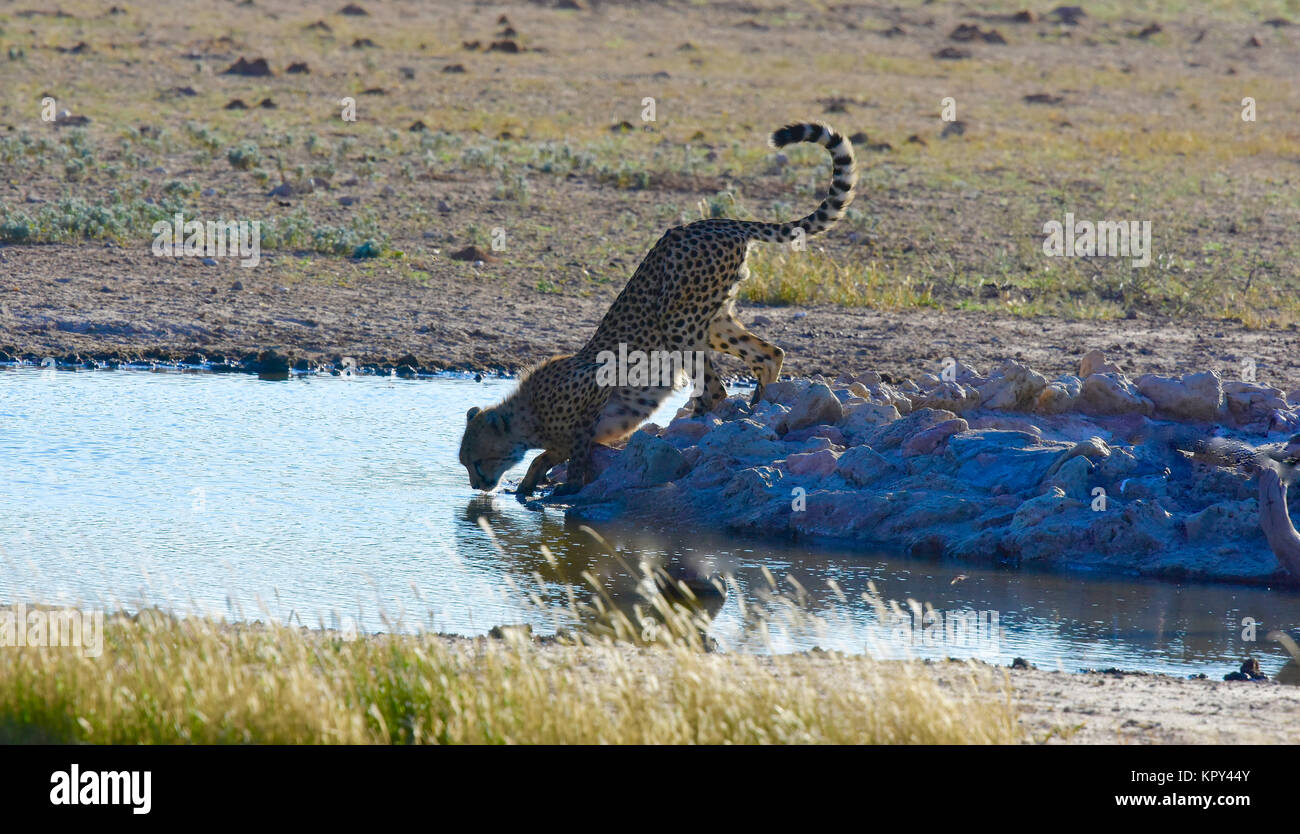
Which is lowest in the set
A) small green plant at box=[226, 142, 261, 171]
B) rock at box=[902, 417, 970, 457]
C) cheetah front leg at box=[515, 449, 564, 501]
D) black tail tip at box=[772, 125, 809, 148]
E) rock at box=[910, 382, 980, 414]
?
cheetah front leg at box=[515, 449, 564, 501]

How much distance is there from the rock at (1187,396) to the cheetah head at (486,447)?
354 cm

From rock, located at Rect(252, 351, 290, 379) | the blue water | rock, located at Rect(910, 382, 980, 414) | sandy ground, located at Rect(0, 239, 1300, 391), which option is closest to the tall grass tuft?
the blue water

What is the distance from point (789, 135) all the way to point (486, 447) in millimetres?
2345

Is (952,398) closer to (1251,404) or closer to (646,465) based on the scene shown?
(1251,404)

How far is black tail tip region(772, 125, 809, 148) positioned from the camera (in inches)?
340

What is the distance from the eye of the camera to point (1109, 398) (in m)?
9.12

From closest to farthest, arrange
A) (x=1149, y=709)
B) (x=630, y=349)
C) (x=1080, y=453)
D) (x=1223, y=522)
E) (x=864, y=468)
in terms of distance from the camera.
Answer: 1. (x=1149, y=709)
2. (x=1223, y=522)
3. (x=1080, y=453)
4. (x=864, y=468)
5. (x=630, y=349)

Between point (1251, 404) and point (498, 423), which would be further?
point (498, 423)

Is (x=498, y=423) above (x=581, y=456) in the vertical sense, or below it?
above

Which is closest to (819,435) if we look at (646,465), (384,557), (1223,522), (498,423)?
(646,465)

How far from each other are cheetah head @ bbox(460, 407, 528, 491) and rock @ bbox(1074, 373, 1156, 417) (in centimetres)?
319

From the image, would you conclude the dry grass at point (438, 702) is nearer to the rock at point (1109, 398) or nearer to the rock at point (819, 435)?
the rock at point (819, 435)

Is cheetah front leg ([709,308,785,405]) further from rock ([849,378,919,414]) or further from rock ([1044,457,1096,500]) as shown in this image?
rock ([1044,457,1096,500])
